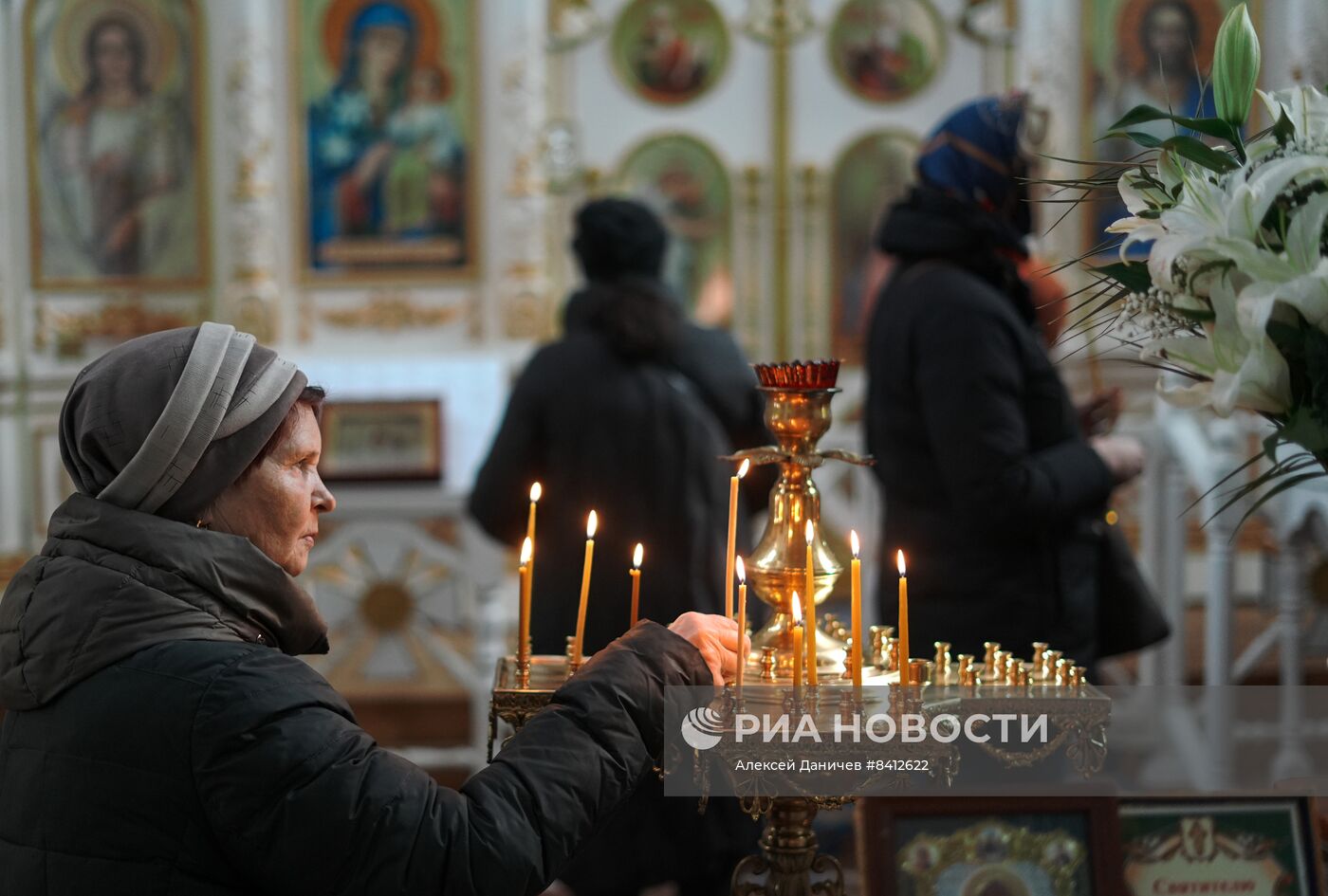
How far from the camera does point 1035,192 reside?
3105 millimetres

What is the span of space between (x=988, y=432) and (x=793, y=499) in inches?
42.2

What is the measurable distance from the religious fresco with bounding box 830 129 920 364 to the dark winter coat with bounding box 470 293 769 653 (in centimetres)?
453

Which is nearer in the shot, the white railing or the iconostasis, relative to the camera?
the white railing

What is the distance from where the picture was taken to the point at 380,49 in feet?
24.4

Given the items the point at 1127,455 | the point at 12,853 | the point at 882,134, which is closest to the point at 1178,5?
the point at 882,134

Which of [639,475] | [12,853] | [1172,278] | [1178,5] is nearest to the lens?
[1172,278]

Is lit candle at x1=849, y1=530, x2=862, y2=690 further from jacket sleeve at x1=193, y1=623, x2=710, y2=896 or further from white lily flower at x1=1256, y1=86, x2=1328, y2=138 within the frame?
white lily flower at x1=1256, y1=86, x2=1328, y2=138

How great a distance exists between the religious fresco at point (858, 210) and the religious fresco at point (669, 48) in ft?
2.65

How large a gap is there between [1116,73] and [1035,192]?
15.2ft

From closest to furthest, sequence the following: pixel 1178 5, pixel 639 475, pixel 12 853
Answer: pixel 12 853 < pixel 639 475 < pixel 1178 5

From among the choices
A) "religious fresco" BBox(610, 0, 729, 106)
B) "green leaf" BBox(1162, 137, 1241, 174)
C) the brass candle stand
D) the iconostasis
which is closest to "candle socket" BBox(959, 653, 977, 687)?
the brass candle stand

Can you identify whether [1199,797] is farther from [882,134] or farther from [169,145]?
[169,145]

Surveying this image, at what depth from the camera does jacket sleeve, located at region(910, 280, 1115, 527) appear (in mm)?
2504

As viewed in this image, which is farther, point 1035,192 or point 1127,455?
point 1035,192
